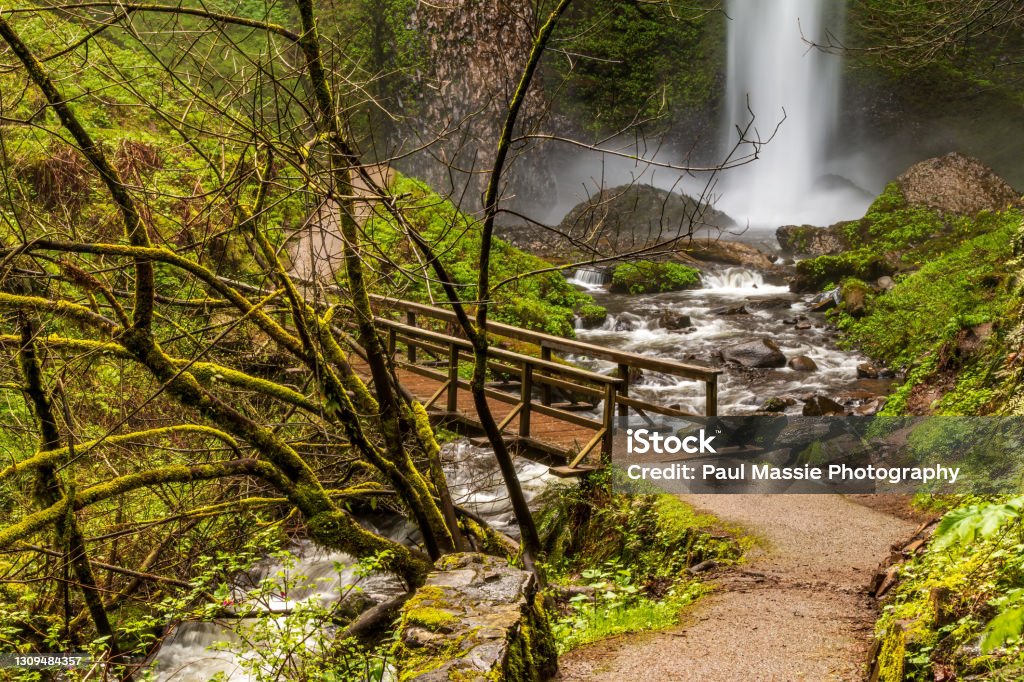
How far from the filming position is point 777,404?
12.1 metres

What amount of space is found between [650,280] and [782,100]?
13.9 meters

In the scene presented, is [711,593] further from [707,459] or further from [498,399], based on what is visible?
[498,399]

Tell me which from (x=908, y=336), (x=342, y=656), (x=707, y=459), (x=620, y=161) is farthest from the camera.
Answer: (x=620, y=161)

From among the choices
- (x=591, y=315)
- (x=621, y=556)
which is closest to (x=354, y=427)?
(x=621, y=556)

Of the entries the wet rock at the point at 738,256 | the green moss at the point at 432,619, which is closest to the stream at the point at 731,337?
the wet rock at the point at 738,256

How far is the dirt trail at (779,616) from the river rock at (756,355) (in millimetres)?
6670

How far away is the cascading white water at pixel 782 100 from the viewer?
28359 millimetres

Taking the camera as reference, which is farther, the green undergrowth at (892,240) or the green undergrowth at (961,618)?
the green undergrowth at (892,240)

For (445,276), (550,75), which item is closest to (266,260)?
(445,276)

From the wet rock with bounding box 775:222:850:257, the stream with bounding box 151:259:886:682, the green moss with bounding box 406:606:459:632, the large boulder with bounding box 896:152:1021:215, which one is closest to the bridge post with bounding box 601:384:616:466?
the stream with bounding box 151:259:886:682

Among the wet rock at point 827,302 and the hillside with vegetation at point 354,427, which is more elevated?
the wet rock at point 827,302

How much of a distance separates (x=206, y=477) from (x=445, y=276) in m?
1.90

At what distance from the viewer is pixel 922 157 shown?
26969 millimetres

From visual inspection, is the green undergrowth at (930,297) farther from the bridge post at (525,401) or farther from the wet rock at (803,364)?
the bridge post at (525,401)
